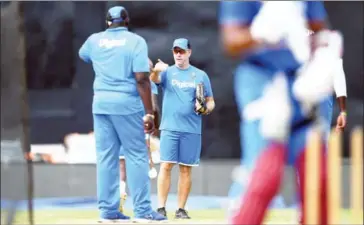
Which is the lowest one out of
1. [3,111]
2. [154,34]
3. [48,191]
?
[48,191]

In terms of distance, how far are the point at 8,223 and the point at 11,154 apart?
17.4 inches

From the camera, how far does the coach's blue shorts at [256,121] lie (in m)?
5.06

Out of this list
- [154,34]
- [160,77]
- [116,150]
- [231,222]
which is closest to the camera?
[231,222]

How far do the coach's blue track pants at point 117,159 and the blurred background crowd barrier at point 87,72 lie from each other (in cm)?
277

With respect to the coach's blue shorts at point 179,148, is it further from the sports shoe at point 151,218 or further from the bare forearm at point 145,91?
the bare forearm at point 145,91

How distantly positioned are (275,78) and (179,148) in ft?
14.4

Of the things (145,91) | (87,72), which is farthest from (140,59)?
(87,72)

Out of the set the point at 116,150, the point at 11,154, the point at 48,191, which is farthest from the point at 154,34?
the point at 11,154

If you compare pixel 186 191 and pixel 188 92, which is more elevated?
pixel 188 92

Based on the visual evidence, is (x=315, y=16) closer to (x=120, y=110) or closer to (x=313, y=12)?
(x=313, y=12)

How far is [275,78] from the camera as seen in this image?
5.12 m

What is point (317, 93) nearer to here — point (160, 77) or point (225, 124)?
point (160, 77)

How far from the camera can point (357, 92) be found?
11688mm

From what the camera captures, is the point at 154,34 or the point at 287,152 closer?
the point at 287,152
